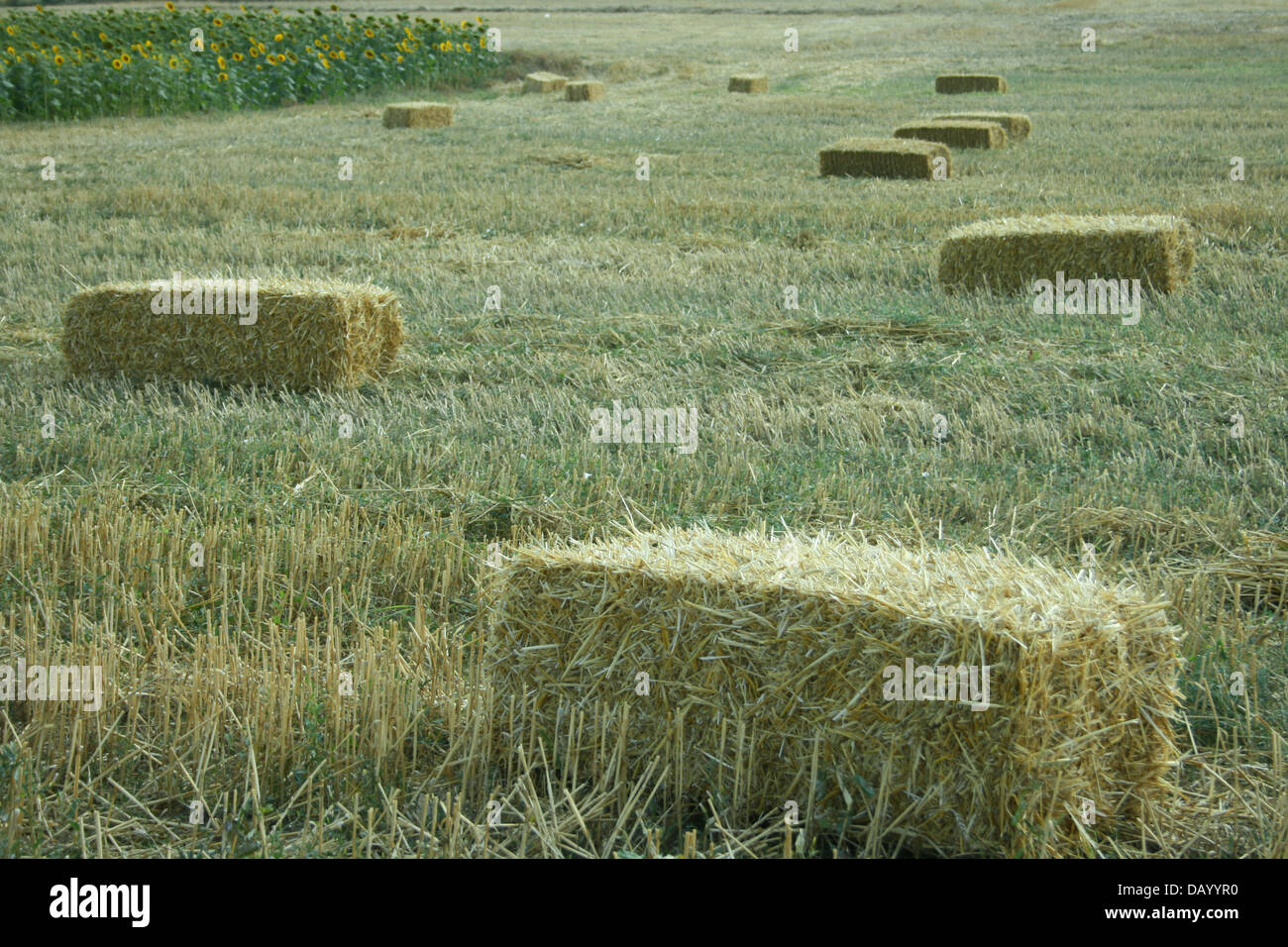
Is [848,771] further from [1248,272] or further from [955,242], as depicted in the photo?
[1248,272]

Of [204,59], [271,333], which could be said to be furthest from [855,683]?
[204,59]

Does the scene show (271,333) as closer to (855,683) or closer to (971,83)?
(855,683)

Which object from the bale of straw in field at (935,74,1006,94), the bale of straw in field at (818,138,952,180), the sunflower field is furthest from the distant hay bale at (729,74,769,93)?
the bale of straw in field at (818,138,952,180)

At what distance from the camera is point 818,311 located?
926cm

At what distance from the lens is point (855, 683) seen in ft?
10.5

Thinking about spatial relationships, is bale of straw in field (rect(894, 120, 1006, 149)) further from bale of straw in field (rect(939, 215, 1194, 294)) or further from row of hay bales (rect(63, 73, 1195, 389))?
row of hay bales (rect(63, 73, 1195, 389))

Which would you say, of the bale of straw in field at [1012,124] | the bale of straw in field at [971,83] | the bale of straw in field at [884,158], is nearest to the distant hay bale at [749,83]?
the bale of straw in field at [971,83]

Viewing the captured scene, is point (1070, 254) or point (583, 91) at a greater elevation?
point (583, 91)

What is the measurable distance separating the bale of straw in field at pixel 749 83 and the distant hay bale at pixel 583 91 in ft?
11.3

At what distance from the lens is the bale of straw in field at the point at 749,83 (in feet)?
97.2

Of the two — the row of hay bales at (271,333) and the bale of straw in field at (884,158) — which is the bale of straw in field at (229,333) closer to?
the row of hay bales at (271,333)

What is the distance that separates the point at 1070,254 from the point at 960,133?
9.37 m

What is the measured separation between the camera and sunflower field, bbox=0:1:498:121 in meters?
23.2
